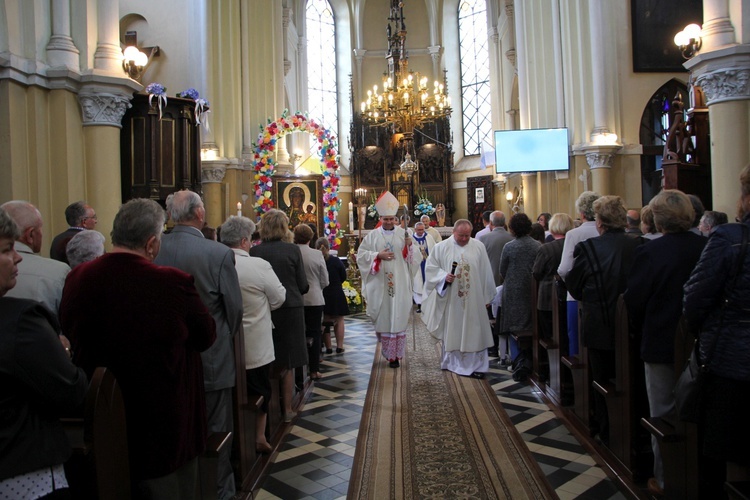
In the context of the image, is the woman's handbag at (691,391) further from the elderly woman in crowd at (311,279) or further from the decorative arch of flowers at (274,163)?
the decorative arch of flowers at (274,163)

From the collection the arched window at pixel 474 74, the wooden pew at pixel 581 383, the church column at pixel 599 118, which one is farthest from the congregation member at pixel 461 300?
the arched window at pixel 474 74

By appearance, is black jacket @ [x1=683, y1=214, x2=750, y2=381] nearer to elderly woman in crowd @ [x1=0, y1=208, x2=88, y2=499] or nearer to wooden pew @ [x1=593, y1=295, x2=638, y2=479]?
wooden pew @ [x1=593, y1=295, x2=638, y2=479]

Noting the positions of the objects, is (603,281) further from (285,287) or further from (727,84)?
(727,84)

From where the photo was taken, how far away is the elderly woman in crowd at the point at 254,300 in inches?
173

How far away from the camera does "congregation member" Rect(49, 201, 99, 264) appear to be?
4852 millimetres

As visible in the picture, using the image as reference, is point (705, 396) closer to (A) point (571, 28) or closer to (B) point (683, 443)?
(B) point (683, 443)

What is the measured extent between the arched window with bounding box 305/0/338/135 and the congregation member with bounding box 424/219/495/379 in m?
20.2

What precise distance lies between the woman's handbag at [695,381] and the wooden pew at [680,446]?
39 cm

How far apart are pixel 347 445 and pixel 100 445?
9.94ft

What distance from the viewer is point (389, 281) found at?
7957 mm

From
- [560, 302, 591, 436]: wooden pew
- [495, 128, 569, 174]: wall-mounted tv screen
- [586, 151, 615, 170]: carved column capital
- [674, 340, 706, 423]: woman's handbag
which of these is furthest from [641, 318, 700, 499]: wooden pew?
[495, 128, 569, 174]: wall-mounted tv screen

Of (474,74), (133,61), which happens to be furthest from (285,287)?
(474,74)

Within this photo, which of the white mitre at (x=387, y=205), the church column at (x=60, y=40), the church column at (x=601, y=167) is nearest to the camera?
the church column at (x=60, y=40)

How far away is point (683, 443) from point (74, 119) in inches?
262
